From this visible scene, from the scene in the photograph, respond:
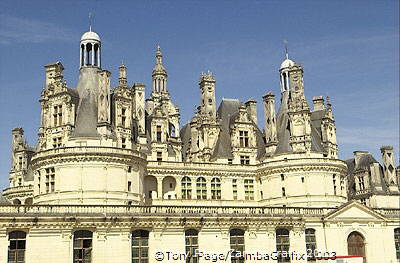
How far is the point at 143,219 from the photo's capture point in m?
36.0

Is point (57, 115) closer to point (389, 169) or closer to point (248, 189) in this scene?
point (248, 189)

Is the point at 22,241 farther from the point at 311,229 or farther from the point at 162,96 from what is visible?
the point at 162,96

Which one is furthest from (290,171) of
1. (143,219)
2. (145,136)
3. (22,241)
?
(22,241)

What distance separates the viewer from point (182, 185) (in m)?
→ 48.8

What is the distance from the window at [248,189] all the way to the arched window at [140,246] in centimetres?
1730

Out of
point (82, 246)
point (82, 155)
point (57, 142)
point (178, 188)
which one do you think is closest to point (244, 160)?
point (178, 188)

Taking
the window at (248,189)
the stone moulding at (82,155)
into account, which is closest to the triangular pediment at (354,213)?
the window at (248,189)

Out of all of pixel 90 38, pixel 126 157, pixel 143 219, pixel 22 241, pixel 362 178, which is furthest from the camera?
pixel 362 178

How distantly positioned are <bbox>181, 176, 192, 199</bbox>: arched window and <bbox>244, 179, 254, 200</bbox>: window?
596 cm

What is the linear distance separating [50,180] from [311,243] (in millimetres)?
22023

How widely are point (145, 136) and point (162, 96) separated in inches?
552

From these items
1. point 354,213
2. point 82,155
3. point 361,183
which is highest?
point 82,155

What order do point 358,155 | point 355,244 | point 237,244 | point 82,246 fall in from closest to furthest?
point 82,246 < point 237,244 < point 355,244 < point 358,155

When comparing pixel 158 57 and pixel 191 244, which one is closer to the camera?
pixel 191 244
